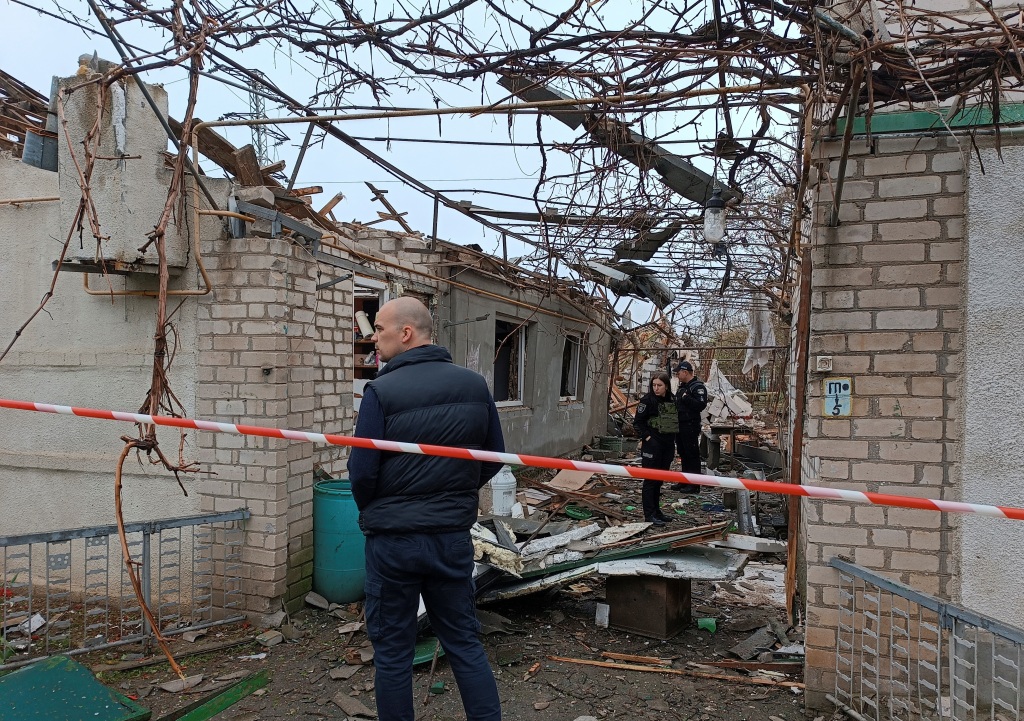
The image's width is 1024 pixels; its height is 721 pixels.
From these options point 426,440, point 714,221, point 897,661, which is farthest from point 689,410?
point 426,440

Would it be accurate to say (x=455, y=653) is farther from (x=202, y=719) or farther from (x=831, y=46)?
(x=831, y=46)

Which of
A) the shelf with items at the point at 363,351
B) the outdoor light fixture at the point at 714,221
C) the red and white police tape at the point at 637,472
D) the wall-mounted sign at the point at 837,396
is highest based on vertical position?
the outdoor light fixture at the point at 714,221

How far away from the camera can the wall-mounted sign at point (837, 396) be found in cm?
401

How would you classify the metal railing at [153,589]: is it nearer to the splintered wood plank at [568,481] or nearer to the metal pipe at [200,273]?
the metal pipe at [200,273]

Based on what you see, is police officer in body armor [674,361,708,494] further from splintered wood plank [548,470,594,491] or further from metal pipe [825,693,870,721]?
metal pipe [825,693,870,721]

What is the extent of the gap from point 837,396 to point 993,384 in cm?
79

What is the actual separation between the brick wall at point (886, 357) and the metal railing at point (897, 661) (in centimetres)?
11

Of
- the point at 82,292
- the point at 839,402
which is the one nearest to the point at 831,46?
the point at 839,402

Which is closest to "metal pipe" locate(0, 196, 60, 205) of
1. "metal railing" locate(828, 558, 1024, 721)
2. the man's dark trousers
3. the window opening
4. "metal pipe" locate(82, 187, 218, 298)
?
"metal pipe" locate(82, 187, 218, 298)

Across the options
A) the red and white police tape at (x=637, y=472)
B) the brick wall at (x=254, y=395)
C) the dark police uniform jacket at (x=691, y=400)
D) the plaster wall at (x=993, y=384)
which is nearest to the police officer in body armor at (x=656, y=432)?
the dark police uniform jacket at (x=691, y=400)

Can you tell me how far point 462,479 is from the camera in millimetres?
3146

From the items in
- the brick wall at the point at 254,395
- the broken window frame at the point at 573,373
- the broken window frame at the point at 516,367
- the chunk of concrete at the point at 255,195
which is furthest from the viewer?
the broken window frame at the point at 573,373

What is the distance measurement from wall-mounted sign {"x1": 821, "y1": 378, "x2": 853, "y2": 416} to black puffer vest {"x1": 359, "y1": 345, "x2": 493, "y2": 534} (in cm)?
211

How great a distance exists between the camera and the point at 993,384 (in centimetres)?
378
